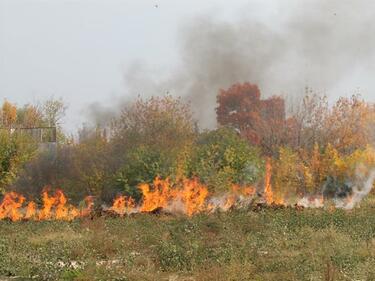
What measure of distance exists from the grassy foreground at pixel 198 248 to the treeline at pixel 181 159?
25.6 ft

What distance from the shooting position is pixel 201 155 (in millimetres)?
28641

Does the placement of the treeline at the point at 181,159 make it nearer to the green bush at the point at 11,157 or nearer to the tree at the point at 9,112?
the green bush at the point at 11,157

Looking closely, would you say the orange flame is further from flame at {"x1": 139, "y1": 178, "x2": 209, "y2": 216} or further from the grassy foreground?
the grassy foreground

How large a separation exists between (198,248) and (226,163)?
15720 mm

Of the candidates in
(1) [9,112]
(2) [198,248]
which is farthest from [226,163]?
(1) [9,112]

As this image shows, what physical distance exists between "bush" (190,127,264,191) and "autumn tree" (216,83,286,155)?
34.7 ft

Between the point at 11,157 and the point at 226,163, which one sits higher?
the point at 11,157

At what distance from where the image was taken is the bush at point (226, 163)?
27484mm

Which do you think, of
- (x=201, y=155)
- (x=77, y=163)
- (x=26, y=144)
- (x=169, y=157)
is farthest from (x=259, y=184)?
(x=26, y=144)

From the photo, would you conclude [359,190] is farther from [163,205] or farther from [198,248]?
[198,248]

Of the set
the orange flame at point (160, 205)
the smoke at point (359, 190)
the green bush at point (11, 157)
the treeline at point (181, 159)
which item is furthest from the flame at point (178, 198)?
the green bush at point (11, 157)

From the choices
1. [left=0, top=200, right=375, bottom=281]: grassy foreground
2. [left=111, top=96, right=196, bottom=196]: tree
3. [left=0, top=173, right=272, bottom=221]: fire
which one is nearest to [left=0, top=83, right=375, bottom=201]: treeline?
[left=111, top=96, right=196, bottom=196]: tree

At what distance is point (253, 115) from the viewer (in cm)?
4681

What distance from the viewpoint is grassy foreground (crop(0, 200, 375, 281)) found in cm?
1052
